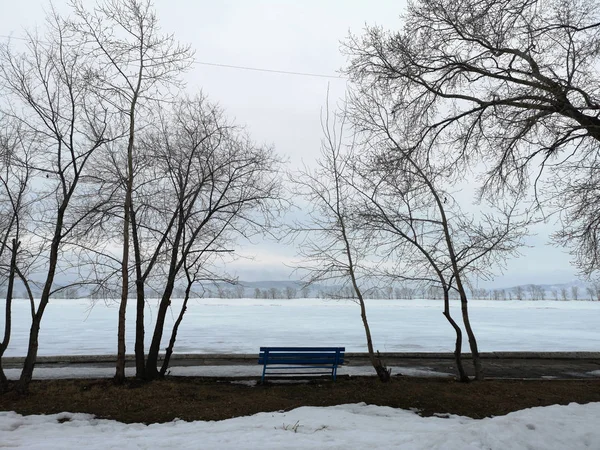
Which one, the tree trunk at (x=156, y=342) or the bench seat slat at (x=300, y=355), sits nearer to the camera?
the tree trunk at (x=156, y=342)

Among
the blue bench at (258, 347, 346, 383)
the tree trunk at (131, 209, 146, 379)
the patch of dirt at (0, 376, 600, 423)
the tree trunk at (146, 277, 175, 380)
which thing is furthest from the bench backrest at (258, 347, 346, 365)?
the tree trunk at (131, 209, 146, 379)

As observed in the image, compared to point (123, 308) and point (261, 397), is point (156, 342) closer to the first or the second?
point (123, 308)

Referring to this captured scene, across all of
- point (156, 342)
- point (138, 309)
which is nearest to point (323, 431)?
point (156, 342)

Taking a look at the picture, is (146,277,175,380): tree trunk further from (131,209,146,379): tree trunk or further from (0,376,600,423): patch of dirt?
(0,376,600,423): patch of dirt

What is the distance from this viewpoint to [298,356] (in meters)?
10.2

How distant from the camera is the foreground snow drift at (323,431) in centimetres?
541

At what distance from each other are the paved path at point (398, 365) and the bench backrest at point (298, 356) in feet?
5.05

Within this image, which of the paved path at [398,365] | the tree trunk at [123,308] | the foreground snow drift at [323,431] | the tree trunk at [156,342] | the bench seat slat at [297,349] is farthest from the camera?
the paved path at [398,365]

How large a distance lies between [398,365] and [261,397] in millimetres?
5931

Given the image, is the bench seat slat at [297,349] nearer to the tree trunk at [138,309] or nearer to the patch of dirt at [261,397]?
the patch of dirt at [261,397]

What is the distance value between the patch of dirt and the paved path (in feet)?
4.85

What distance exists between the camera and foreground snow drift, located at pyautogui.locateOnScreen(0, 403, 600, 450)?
541 centimetres

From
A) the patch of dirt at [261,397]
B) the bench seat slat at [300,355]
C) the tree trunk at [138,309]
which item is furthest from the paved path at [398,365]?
the tree trunk at [138,309]

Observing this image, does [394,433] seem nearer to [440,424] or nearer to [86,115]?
[440,424]
